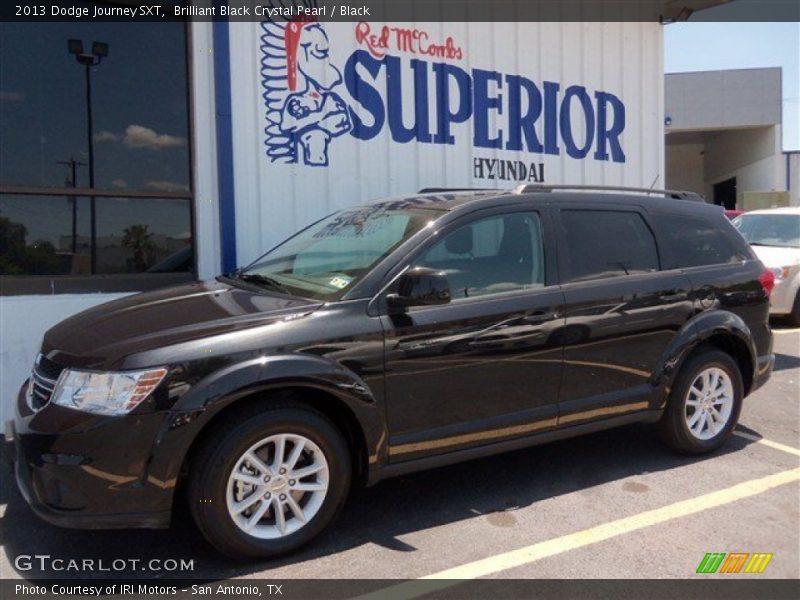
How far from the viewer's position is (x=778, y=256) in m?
10.3

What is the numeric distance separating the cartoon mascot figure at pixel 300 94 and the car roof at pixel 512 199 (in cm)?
208

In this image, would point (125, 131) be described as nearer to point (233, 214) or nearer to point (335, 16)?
point (233, 214)

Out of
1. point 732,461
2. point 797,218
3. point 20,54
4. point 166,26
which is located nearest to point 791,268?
point 797,218

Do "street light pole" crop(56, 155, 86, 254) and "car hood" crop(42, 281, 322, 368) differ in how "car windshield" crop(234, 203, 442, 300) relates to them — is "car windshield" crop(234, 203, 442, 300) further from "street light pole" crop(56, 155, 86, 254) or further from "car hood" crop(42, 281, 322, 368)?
"street light pole" crop(56, 155, 86, 254)

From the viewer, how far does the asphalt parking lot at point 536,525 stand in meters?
3.36

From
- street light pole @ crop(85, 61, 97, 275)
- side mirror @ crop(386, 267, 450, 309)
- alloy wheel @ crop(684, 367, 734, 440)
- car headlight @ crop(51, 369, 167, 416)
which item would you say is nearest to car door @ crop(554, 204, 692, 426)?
alloy wheel @ crop(684, 367, 734, 440)

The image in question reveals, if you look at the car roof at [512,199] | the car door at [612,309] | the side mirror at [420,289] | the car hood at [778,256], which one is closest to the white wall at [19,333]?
the car roof at [512,199]

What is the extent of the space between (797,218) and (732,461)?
303 inches

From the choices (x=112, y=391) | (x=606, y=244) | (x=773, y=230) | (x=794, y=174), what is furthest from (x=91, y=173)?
(x=794, y=174)

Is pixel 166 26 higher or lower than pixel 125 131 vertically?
higher

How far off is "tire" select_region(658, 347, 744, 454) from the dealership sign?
3.66 m

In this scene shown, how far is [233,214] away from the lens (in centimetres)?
620

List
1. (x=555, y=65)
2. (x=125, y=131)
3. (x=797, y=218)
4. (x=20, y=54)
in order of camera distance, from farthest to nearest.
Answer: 1. (x=797, y=218)
2. (x=555, y=65)
3. (x=125, y=131)
4. (x=20, y=54)

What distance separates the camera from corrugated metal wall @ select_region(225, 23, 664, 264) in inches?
249
